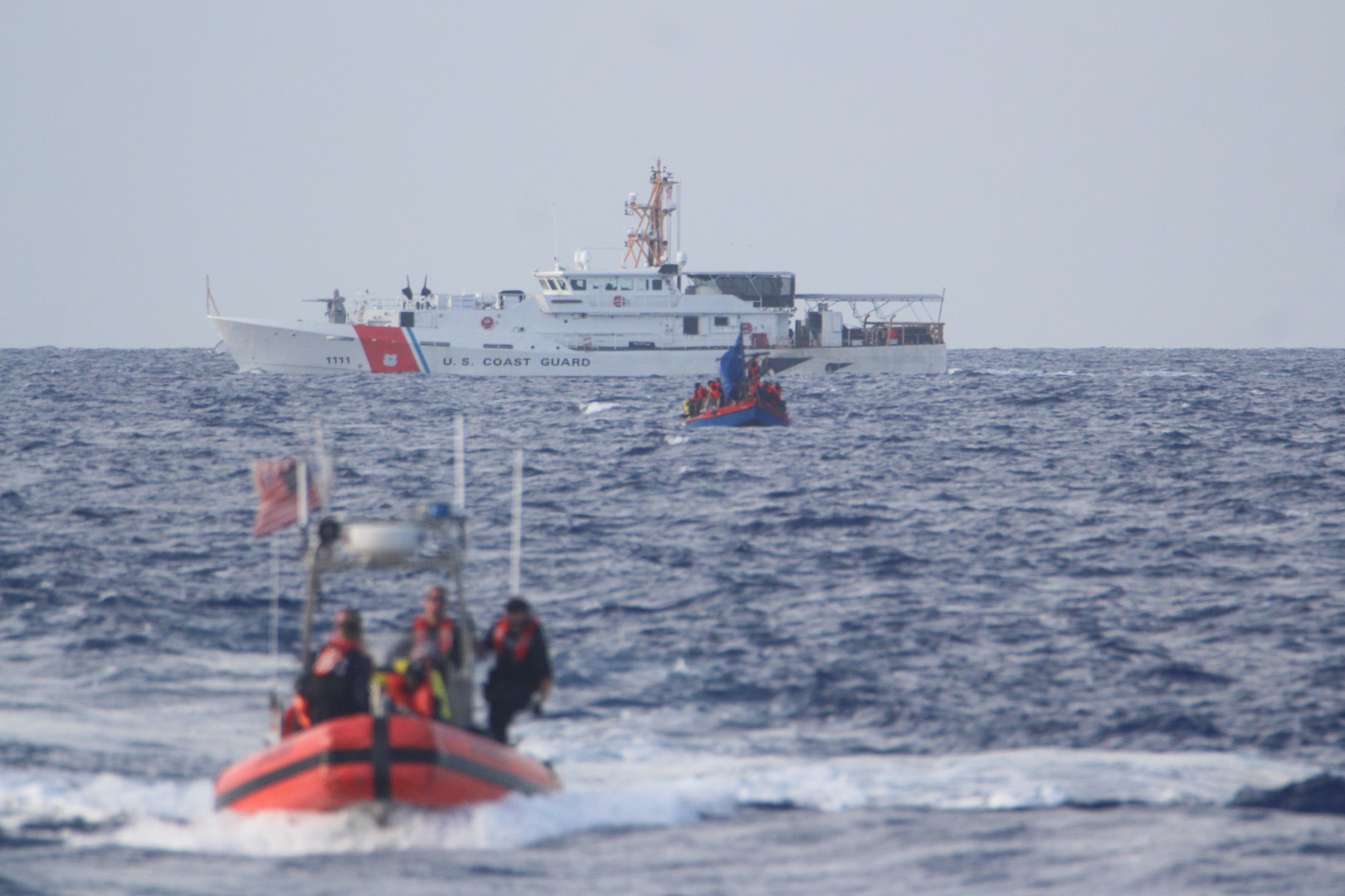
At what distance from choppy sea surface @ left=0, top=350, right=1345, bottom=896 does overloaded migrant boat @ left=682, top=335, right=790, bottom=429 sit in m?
8.08

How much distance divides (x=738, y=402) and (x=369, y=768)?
Answer: 1273 inches

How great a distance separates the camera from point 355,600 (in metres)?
15.5

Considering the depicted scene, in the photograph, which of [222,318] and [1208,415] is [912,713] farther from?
[222,318]

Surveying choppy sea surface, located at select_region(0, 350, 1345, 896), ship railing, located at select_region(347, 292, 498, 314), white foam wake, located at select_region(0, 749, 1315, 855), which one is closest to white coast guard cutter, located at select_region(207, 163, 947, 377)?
ship railing, located at select_region(347, 292, 498, 314)

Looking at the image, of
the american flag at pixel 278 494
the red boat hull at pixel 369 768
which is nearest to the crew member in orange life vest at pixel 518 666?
the red boat hull at pixel 369 768

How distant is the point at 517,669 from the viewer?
8992 millimetres

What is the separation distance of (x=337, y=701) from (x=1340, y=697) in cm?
799

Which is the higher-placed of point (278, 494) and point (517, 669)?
point (278, 494)

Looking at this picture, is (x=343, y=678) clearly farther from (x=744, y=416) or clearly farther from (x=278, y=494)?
(x=744, y=416)

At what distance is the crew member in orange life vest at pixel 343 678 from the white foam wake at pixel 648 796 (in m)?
0.60

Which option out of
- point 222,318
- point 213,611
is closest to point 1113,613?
point 213,611

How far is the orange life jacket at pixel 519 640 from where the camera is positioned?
8.96 metres

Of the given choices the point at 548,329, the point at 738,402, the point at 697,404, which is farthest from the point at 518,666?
the point at 548,329

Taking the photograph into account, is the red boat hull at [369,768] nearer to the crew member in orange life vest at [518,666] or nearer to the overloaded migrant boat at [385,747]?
the overloaded migrant boat at [385,747]
